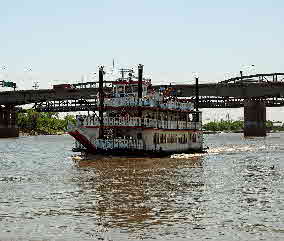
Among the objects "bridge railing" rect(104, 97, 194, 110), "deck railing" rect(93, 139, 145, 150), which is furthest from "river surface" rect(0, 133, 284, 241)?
"bridge railing" rect(104, 97, 194, 110)

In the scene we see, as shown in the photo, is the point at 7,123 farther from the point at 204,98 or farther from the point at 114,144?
the point at 114,144

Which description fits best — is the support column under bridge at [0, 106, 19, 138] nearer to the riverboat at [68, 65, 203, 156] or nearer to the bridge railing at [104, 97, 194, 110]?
the riverboat at [68, 65, 203, 156]

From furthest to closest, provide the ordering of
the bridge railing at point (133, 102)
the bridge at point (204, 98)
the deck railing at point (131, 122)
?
1. the bridge at point (204, 98)
2. the bridge railing at point (133, 102)
3. the deck railing at point (131, 122)

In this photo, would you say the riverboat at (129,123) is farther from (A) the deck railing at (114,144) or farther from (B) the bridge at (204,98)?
(B) the bridge at (204,98)

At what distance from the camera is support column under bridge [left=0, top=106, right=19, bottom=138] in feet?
571

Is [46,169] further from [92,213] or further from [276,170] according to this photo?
[92,213]

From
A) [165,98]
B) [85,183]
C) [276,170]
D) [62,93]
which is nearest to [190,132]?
[165,98]

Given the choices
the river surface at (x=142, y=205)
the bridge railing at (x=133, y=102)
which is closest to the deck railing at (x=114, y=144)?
the bridge railing at (x=133, y=102)

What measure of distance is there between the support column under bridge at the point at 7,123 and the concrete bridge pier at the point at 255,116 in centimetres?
7139

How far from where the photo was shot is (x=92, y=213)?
75.2 feet

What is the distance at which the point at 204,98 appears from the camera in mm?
160875

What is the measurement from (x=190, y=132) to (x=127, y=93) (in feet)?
40.6

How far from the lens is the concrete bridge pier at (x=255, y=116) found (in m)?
171

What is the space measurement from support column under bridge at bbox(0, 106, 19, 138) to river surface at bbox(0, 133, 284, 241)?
445 feet
